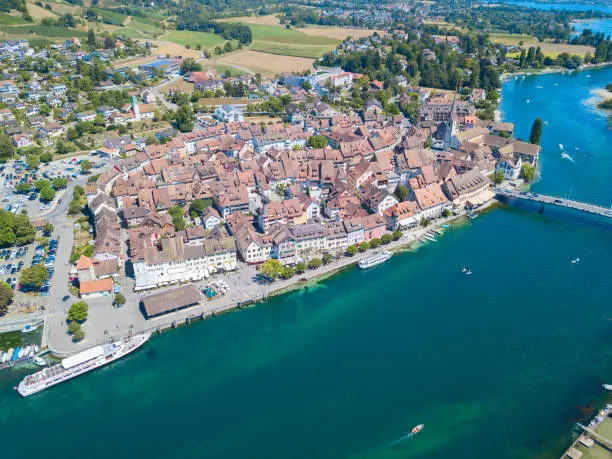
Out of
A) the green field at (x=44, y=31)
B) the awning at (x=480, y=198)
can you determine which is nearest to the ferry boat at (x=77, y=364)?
the awning at (x=480, y=198)

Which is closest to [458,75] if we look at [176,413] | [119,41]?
[119,41]

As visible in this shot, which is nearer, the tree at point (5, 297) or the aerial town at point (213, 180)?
the tree at point (5, 297)

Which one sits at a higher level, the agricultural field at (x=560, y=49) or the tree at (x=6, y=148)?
the agricultural field at (x=560, y=49)

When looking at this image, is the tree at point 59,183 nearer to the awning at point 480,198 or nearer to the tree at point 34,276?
the tree at point 34,276

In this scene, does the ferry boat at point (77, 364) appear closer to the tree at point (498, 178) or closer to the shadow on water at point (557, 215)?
the shadow on water at point (557, 215)

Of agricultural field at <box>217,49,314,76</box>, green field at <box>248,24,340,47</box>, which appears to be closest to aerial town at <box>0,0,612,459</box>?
agricultural field at <box>217,49,314,76</box>

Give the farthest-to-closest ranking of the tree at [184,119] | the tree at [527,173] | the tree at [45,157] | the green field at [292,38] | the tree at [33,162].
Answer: the green field at [292,38] → the tree at [184,119] → the tree at [45,157] → the tree at [33,162] → the tree at [527,173]

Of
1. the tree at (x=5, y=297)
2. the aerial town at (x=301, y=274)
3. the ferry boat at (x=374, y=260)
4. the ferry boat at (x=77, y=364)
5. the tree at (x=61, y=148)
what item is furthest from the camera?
the tree at (x=61, y=148)

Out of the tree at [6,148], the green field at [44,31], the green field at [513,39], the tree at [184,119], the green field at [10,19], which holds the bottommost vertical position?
the tree at [6,148]

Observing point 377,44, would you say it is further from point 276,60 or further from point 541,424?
point 541,424

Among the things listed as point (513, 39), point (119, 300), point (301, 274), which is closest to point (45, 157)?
point (119, 300)
